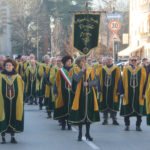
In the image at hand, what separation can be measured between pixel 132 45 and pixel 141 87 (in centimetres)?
4926

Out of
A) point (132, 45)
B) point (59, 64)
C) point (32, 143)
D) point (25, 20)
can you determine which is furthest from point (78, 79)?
point (25, 20)

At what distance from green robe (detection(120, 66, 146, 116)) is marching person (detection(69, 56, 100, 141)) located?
2148mm

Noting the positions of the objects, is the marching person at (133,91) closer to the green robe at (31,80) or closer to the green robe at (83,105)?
the green robe at (83,105)

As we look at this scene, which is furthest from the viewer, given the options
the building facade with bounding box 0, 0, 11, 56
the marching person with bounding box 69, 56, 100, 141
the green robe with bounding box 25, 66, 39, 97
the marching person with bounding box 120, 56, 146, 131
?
the building facade with bounding box 0, 0, 11, 56

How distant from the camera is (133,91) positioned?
45.8 feet

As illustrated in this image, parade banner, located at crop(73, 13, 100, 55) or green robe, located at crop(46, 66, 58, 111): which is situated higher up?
parade banner, located at crop(73, 13, 100, 55)

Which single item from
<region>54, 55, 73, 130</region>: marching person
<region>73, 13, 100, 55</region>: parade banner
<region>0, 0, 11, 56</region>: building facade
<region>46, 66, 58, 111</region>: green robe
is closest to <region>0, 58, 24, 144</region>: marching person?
<region>73, 13, 100, 55</region>: parade banner

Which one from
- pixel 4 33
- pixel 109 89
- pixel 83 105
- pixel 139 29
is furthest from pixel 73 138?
pixel 4 33

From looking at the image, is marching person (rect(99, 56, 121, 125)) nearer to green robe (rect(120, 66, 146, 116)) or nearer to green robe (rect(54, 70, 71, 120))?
green robe (rect(120, 66, 146, 116))

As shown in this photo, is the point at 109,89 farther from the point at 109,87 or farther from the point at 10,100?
the point at 10,100

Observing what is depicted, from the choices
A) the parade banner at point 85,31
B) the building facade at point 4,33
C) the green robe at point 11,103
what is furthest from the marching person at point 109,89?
the building facade at point 4,33

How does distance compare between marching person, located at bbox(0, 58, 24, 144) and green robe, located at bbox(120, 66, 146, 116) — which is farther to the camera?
green robe, located at bbox(120, 66, 146, 116)

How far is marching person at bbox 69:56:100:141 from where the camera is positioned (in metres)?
11.8

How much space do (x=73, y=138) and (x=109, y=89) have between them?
327 centimetres
